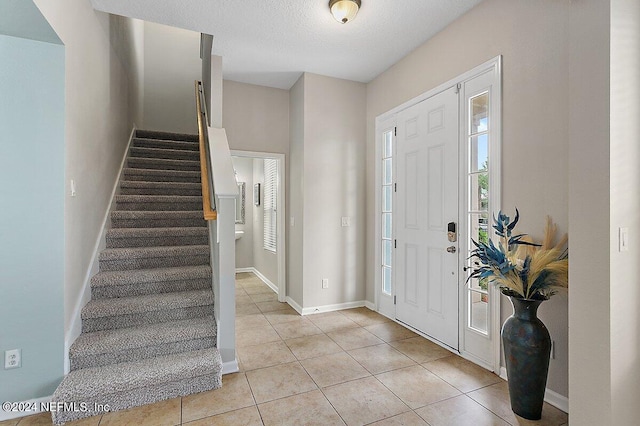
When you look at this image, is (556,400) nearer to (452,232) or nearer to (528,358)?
(528,358)

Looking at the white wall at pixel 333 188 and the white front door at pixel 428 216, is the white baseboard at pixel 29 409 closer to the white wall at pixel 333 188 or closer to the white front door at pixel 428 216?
the white wall at pixel 333 188

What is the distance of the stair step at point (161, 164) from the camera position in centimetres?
422

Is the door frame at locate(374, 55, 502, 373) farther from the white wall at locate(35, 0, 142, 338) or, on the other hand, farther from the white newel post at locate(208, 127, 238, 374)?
the white wall at locate(35, 0, 142, 338)

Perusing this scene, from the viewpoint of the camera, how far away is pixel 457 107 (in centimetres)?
276

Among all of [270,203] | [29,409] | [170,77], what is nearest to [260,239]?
[270,203]

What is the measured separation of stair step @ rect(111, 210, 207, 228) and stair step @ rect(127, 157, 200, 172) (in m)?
1.02

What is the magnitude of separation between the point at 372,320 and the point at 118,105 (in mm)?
3988

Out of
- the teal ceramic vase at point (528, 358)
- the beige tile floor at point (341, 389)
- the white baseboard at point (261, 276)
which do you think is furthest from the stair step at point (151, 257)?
the teal ceramic vase at point (528, 358)

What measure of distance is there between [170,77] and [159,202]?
3.22 metres

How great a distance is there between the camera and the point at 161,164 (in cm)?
436

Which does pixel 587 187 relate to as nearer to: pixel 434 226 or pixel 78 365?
pixel 434 226

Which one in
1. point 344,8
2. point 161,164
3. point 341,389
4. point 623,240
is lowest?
point 341,389

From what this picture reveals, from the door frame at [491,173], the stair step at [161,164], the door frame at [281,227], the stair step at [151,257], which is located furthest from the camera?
the door frame at [281,227]

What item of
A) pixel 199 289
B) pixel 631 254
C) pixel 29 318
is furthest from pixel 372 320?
pixel 29 318
